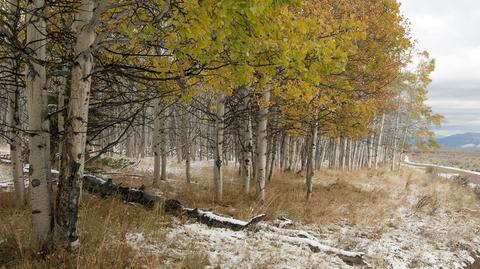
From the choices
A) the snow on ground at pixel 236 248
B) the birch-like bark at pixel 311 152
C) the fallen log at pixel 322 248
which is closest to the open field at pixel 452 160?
the birch-like bark at pixel 311 152

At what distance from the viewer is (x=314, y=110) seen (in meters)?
11.7

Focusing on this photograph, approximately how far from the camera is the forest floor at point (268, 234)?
4.91 meters

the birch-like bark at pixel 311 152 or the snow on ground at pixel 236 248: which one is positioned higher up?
the birch-like bark at pixel 311 152

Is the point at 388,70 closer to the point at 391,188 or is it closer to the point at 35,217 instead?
the point at 391,188

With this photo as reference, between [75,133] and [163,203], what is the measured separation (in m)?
4.04

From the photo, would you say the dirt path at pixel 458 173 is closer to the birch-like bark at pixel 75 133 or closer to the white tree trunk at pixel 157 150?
the white tree trunk at pixel 157 150

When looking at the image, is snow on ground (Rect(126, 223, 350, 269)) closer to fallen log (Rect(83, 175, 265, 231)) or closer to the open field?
fallen log (Rect(83, 175, 265, 231))

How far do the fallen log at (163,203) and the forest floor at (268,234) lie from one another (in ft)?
0.84

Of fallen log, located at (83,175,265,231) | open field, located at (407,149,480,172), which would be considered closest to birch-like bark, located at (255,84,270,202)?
fallen log, located at (83,175,265,231)

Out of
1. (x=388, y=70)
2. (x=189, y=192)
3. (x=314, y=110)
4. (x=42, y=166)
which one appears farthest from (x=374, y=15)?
(x=42, y=166)

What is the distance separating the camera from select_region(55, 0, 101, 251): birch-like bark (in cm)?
404

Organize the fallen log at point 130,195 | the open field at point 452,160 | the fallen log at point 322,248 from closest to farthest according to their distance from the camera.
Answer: the fallen log at point 322,248
the fallen log at point 130,195
the open field at point 452,160

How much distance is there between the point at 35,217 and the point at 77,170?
926 millimetres

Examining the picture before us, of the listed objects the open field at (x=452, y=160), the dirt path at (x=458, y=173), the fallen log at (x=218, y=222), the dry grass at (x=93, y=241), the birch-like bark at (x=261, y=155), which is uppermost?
the birch-like bark at (x=261, y=155)
